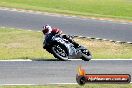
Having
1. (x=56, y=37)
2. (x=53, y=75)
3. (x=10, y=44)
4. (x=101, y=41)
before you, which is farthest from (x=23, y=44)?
(x=53, y=75)

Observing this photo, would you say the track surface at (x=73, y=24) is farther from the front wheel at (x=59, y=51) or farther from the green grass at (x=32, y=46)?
the front wheel at (x=59, y=51)

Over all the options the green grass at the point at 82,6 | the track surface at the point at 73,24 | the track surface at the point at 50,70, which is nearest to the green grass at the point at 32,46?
the track surface at the point at 73,24

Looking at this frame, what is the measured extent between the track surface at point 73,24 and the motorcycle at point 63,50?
27.0ft

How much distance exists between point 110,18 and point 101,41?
790cm

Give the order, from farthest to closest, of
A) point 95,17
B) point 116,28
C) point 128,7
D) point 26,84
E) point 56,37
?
point 128,7 → point 95,17 → point 116,28 → point 56,37 → point 26,84

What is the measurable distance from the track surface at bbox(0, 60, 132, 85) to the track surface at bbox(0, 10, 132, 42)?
9.14 metres

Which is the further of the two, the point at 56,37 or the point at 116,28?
the point at 116,28

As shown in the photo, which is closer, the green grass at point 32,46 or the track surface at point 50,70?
the track surface at point 50,70

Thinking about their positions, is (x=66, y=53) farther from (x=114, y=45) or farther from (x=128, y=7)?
(x=128, y=7)

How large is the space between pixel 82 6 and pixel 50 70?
873 inches

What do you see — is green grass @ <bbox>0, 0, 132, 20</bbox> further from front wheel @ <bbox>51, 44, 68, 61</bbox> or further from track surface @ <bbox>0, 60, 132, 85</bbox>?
track surface @ <bbox>0, 60, 132, 85</bbox>

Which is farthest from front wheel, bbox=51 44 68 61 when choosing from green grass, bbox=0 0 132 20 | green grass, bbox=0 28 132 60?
green grass, bbox=0 0 132 20

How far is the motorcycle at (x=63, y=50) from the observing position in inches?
792

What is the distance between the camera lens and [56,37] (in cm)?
2045
